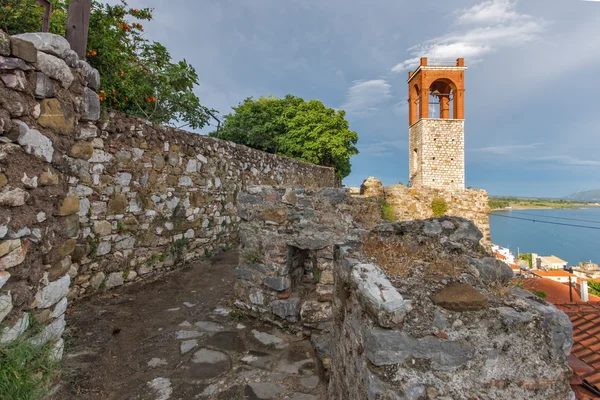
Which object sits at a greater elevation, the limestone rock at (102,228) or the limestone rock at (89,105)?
the limestone rock at (89,105)

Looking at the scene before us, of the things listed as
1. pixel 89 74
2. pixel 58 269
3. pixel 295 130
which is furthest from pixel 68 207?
pixel 295 130

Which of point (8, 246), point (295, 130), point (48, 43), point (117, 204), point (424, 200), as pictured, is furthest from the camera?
point (295, 130)

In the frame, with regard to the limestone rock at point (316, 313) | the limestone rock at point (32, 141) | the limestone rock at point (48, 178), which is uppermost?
the limestone rock at point (32, 141)

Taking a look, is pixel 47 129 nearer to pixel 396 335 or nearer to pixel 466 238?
pixel 396 335

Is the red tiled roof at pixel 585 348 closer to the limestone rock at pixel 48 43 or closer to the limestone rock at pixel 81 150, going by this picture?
the limestone rock at pixel 81 150

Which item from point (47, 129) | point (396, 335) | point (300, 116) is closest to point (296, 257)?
point (396, 335)

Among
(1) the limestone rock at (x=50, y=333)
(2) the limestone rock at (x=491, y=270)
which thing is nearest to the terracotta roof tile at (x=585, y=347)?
(2) the limestone rock at (x=491, y=270)

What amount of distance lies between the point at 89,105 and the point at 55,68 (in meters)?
0.46

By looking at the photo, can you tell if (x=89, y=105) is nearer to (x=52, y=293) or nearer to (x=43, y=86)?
(x=43, y=86)

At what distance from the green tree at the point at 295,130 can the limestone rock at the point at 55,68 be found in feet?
50.0

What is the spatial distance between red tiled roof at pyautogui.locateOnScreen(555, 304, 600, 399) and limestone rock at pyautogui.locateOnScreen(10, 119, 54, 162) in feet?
12.8

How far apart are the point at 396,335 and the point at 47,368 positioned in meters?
1.98

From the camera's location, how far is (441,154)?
879 inches

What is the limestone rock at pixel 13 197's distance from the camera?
58.9 inches
